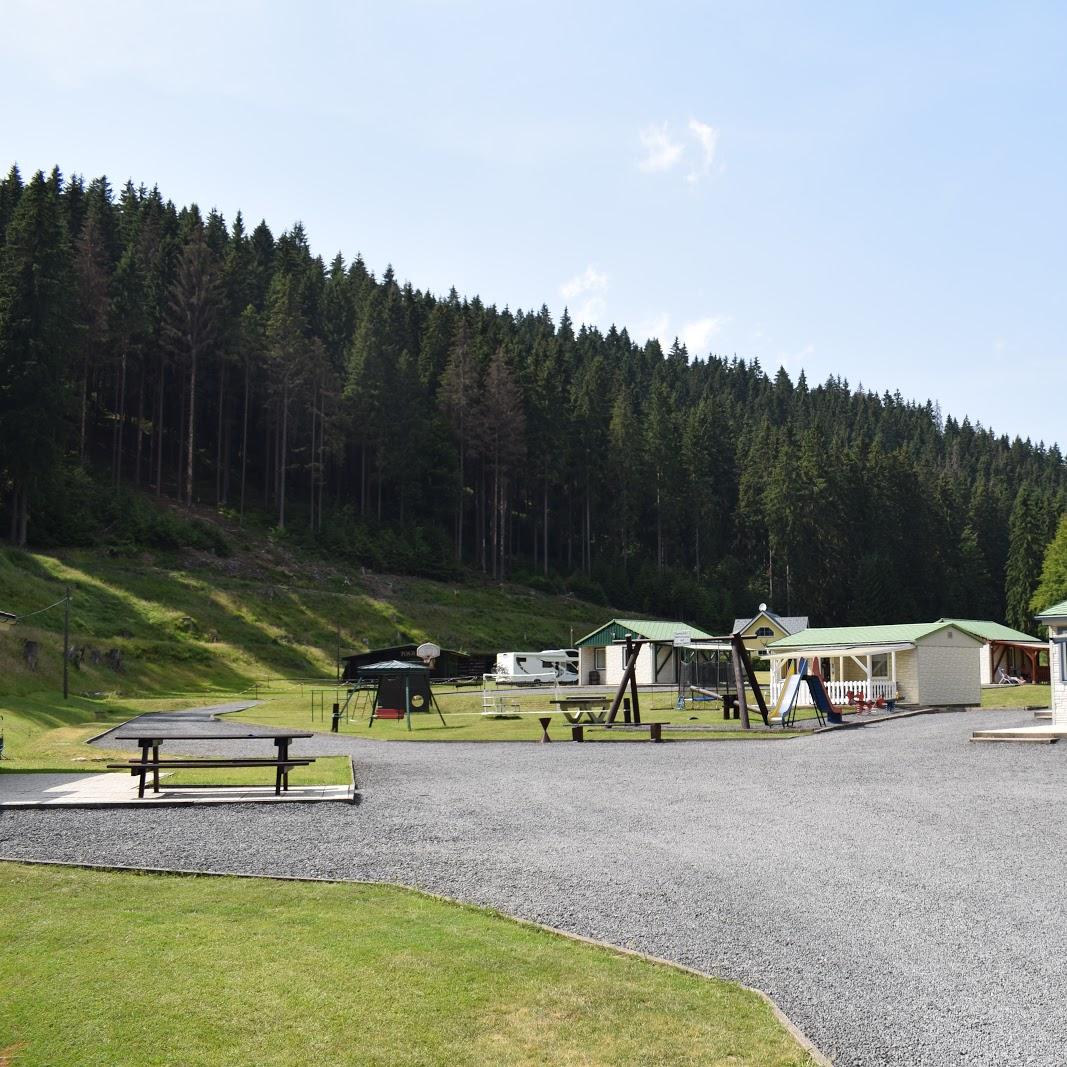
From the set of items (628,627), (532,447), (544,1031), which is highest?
(532,447)

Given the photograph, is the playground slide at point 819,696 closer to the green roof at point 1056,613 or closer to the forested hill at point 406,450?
the green roof at point 1056,613

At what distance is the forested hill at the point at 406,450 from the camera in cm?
6362

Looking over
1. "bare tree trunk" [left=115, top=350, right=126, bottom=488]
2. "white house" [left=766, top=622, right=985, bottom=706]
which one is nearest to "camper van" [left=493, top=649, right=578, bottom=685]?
"white house" [left=766, top=622, right=985, bottom=706]

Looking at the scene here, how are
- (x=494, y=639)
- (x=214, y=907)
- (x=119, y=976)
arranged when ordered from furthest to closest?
(x=494, y=639)
(x=214, y=907)
(x=119, y=976)

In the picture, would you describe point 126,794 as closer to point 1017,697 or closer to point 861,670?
point 861,670

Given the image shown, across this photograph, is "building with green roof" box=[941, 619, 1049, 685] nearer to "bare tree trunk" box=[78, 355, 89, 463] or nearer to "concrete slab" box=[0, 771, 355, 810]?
"concrete slab" box=[0, 771, 355, 810]

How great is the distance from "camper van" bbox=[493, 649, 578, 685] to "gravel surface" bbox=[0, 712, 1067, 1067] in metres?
34.5

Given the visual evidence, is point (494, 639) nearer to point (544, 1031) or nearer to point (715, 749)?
point (715, 749)

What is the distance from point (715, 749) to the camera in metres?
22.2

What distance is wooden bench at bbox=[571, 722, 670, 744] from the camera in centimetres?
2439

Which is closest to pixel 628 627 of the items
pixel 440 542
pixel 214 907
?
pixel 440 542

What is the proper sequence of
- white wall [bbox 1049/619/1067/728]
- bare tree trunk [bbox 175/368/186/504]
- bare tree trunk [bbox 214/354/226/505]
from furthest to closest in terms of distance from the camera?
bare tree trunk [bbox 175/368/186/504]
bare tree trunk [bbox 214/354/226/505]
white wall [bbox 1049/619/1067/728]

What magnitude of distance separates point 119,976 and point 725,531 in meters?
98.3

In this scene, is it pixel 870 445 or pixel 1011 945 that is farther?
pixel 870 445
